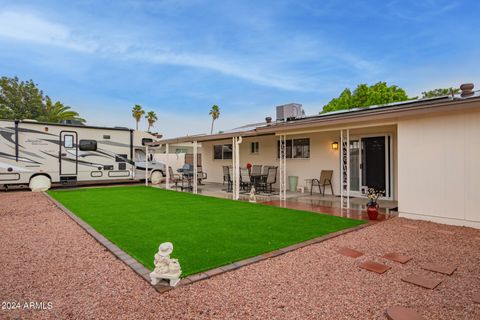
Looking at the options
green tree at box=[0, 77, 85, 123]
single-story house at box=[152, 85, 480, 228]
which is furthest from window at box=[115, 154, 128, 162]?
green tree at box=[0, 77, 85, 123]

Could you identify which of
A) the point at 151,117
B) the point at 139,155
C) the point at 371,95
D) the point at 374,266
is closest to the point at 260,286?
the point at 374,266

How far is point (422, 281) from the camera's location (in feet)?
10.1

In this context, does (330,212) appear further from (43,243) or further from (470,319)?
(43,243)

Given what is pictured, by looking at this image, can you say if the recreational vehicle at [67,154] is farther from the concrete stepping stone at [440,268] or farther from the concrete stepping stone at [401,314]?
the concrete stepping stone at [401,314]

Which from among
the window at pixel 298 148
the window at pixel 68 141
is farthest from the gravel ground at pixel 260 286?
the window at pixel 68 141

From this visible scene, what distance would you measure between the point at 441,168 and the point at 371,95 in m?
20.8

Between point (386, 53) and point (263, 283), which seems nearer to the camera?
point (263, 283)

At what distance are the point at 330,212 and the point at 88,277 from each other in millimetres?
5530

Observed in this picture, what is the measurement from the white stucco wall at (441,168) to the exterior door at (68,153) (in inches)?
514

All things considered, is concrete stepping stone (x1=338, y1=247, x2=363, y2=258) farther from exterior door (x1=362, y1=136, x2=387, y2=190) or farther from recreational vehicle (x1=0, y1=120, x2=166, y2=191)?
recreational vehicle (x1=0, y1=120, x2=166, y2=191)

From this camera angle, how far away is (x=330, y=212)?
22.4 ft

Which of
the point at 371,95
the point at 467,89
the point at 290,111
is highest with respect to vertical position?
the point at 371,95

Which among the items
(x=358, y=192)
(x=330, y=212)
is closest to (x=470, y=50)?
(x=358, y=192)

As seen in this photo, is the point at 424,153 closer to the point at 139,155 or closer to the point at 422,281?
the point at 422,281
